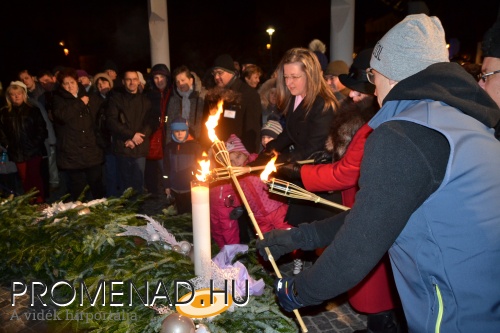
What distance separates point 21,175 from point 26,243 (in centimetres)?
460

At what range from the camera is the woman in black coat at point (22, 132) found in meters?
6.25

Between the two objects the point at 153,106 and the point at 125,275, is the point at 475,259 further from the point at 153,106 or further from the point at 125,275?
the point at 153,106

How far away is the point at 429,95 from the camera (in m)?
1.29

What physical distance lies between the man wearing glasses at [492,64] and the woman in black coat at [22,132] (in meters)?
5.87

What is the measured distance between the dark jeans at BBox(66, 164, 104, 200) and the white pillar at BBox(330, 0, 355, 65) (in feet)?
19.6

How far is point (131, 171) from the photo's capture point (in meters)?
6.45

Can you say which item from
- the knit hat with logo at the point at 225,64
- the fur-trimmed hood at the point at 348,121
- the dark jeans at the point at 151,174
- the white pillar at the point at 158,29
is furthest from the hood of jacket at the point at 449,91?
the white pillar at the point at 158,29

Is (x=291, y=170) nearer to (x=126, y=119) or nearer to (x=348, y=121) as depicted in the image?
(x=348, y=121)

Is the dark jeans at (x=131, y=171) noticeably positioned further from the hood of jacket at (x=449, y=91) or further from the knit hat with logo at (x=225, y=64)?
the hood of jacket at (x=449, y=91)

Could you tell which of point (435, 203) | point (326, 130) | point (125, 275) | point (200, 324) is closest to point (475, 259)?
point (435, 203)

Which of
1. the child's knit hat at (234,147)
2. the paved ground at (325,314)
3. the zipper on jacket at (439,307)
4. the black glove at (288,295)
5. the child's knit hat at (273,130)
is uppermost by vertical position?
the child's knit hat at (273,130)

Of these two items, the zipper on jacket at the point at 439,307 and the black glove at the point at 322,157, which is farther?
the black glove at the point at 322,157

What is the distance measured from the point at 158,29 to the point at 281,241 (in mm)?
9585

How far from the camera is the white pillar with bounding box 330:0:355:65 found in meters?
9.62
